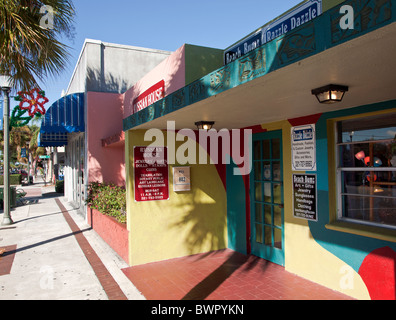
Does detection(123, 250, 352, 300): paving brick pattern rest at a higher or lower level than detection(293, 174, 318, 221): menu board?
lower

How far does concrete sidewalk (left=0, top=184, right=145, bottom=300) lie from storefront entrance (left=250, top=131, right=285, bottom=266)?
250cm

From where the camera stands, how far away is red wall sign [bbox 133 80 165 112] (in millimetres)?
6871

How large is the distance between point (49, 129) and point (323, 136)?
854 centimetres

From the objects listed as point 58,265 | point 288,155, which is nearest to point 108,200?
point 58,265

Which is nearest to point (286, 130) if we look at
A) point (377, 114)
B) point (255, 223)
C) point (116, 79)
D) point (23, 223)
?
point (377, 114)

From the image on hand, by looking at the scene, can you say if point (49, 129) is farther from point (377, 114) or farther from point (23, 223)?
point (377, 114)

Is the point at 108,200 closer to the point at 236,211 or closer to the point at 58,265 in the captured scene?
the point at 58,265

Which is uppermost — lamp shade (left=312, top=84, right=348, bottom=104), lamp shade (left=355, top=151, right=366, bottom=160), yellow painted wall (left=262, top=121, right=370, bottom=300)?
lamp shade (left=312, top=84, right=348, bottom=104)

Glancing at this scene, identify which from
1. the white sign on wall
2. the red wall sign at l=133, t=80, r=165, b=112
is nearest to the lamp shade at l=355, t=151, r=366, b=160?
the white sign on wall

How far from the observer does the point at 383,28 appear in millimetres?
1813

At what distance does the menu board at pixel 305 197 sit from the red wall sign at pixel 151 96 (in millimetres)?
3465

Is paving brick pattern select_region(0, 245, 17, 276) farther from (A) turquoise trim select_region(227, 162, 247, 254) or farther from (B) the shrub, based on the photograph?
(A) turquoise trim select_region(227, 162, 247, 254)

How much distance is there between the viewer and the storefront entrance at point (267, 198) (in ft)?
18.1

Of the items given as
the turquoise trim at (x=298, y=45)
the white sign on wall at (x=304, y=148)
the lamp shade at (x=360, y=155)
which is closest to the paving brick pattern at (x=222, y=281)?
the white sign on wall at (x=304, y=148)
